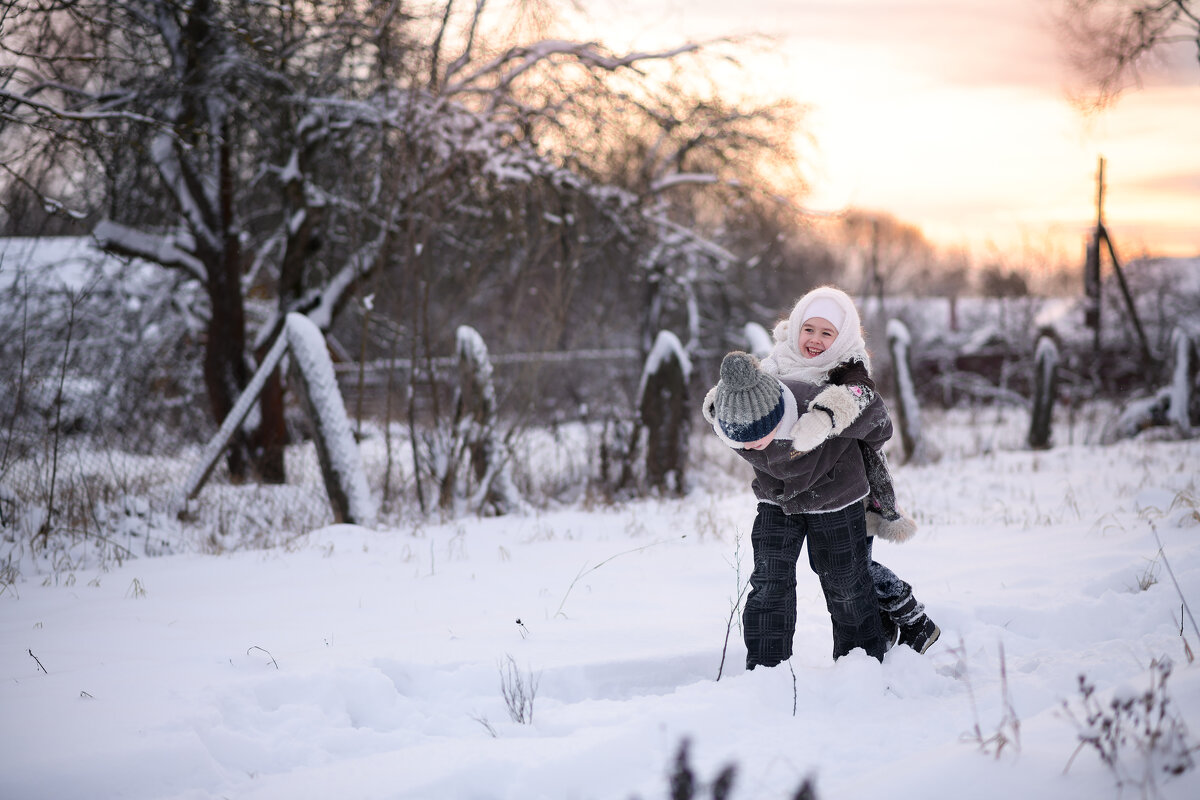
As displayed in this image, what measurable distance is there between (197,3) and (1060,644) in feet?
25.6

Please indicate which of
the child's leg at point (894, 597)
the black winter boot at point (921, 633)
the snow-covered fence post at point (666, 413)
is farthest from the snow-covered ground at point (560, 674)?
the snow-covered fence post at point (666, 413)

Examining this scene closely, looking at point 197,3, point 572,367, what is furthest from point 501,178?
point 572,367

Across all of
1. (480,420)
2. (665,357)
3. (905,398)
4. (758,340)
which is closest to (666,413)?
(665,357)

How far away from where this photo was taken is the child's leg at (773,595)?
271cm

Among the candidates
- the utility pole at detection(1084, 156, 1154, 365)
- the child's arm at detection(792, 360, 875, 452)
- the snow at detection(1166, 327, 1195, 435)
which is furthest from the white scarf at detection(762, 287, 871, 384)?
the utility pole at detection(1084, 156, 1154, 365)

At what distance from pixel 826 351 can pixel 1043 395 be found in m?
8.48

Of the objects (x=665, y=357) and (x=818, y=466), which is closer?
(x=818, y=466)

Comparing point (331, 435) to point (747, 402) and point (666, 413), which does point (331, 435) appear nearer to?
point (666, 413)

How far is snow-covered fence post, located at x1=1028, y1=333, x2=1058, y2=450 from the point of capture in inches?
384

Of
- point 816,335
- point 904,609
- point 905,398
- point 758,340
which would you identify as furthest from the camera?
point 905,398

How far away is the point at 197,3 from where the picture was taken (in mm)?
6996

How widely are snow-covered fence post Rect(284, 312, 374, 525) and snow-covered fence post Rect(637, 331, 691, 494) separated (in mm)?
2698

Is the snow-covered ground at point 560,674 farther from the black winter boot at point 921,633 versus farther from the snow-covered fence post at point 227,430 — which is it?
the snow-covered fence post at point 227,430

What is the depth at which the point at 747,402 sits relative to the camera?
8.05 ft
